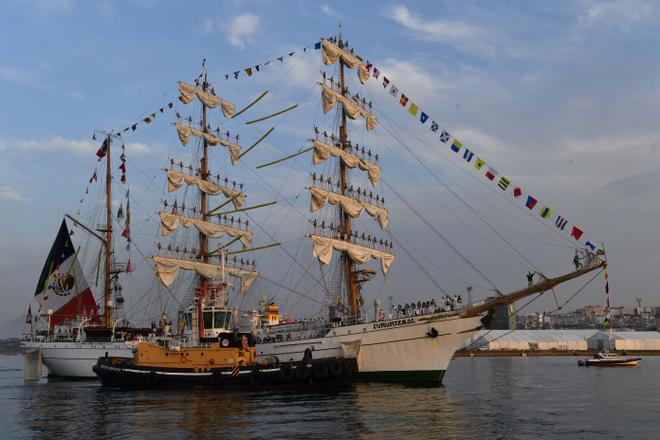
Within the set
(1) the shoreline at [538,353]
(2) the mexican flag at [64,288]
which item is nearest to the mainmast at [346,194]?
(2) the mexican flag at [64,288]

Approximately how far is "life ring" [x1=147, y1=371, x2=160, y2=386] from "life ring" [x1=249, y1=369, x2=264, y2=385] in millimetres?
6882

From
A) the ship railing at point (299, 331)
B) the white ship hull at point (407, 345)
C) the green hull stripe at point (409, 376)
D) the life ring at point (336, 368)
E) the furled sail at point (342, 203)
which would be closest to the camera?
the life ring at point (336, 368)

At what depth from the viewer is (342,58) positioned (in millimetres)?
59281

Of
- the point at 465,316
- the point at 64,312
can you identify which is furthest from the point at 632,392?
the point at 64,312

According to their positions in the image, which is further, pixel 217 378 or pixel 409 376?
pixel 409 376

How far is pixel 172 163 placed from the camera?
2645 inches

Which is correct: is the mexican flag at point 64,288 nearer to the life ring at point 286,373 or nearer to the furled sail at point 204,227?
the furled sail at point 204,227

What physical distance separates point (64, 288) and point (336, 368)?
4064 cm

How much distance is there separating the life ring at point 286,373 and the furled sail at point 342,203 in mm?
16462

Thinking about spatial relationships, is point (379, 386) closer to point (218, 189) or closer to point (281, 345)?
point (281, 345)

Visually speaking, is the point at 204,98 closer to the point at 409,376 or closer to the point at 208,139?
the point at 208,139

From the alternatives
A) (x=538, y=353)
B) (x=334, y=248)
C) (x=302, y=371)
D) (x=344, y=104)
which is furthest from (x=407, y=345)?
(x=538, y=353)

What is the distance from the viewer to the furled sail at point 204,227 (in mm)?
64875

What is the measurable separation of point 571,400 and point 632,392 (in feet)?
32.5
